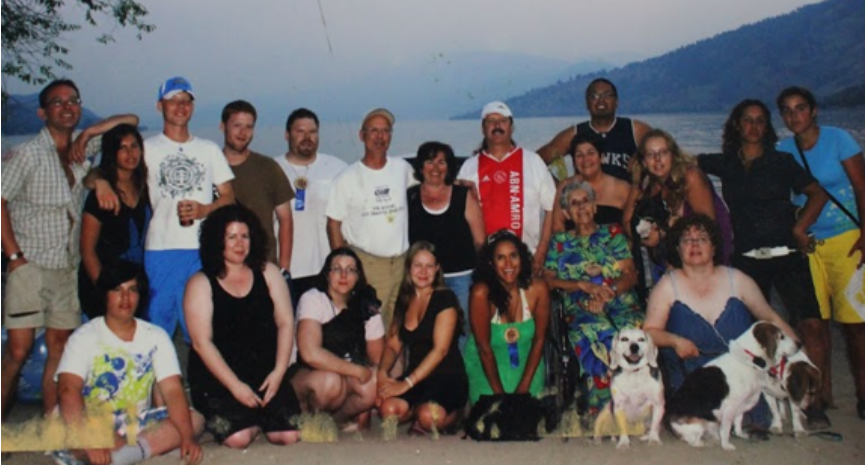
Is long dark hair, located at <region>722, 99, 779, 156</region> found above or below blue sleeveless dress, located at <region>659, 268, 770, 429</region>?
above

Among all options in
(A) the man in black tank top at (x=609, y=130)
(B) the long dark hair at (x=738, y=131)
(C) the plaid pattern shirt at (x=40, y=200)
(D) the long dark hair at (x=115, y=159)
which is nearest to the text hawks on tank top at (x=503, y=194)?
(A) the man in black tank top at (x=609, y=130)

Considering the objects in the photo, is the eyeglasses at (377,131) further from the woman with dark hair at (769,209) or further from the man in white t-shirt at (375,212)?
the woman with dark hair at (769,209)

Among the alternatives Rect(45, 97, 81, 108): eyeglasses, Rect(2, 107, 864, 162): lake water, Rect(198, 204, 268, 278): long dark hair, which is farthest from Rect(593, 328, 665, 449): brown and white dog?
Rect(45, 97, 81, 108): eyeglasses

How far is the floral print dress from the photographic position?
186 inches

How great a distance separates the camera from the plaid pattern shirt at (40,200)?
15.0 feet

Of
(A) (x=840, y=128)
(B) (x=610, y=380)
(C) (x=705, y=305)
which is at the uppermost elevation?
(A) (x=840, y=128)

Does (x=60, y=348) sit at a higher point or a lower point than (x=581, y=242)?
lower

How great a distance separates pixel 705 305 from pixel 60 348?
3.18 m

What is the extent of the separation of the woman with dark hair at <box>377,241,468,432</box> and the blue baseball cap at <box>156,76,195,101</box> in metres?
1.36

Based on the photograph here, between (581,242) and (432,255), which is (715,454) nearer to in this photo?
(581,242)

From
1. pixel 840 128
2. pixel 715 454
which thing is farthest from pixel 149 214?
pixel 840 128

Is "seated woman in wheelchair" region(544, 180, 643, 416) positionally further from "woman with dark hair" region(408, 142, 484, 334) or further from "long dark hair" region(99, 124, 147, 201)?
"long dark hair" region(99, 124, 147, 201)

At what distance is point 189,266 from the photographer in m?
4.70

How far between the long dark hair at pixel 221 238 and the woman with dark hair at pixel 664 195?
1.87 metres
